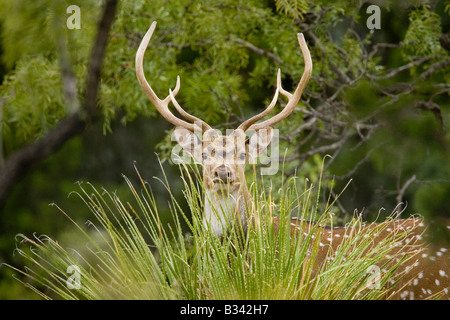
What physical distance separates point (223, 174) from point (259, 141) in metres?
0.71

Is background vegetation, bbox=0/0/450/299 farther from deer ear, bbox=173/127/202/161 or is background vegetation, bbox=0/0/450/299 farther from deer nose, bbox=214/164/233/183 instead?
deer ear, bbox=173/127/202/161

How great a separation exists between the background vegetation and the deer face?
575mm

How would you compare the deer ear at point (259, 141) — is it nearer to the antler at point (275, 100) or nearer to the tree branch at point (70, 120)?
the antler at point (275, 100)

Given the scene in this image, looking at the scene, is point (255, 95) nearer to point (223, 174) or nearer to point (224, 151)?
point (224, 151)

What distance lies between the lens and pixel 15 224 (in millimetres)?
9516

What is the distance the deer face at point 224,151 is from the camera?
4.33 meters

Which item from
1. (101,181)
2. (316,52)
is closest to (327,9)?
(316,52)

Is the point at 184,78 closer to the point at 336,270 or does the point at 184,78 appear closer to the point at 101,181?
the point at 101,181

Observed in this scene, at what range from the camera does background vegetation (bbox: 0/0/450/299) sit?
1998 millimetres

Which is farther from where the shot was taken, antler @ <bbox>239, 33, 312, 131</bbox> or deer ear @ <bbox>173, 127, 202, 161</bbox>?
deer ear @ <bbox>173, 127, 202, 161</bbox>

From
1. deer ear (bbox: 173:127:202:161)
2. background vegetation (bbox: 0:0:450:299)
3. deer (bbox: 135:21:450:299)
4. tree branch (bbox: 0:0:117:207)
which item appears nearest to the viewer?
tree branch (bbox: 0:0:117:207)

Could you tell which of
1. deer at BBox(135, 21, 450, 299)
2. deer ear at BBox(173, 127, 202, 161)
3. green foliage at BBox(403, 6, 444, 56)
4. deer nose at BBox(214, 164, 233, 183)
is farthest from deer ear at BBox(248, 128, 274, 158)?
green foliage at BBox(403, 6, 444, 56)

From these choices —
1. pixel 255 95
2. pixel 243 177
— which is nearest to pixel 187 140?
pixel 243 177

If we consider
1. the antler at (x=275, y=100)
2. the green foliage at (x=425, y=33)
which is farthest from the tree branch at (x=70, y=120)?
the green foliage at (x=425, y=33)
